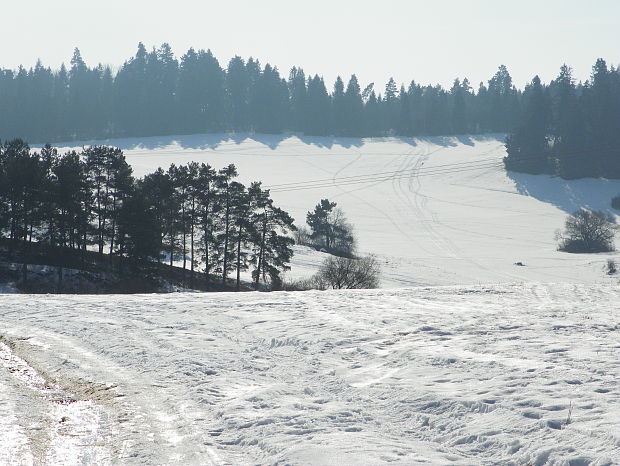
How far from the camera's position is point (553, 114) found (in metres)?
131

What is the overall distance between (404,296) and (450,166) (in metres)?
109

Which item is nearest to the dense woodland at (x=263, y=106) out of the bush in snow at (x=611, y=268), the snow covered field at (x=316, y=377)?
the bush in snow at (x=611, y=268)

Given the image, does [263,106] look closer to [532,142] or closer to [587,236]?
[532,142]

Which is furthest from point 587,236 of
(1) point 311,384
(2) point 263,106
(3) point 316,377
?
(2) point 263,106

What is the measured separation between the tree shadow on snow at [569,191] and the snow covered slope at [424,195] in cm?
19

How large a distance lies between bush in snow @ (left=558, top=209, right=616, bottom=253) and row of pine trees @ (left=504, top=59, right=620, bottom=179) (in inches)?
1532

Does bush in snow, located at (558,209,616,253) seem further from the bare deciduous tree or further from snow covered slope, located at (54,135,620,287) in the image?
the bare deciduous tree

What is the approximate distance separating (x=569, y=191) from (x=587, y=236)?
112 ft

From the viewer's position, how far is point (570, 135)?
126 m

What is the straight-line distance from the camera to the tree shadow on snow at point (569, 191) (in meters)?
106

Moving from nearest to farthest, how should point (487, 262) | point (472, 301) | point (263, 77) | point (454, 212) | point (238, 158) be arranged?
point (472, 301) < point (487, 262) < point (454, 212) < point (238, 158) < point (263, 77)

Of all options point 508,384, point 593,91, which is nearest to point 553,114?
point 593,91

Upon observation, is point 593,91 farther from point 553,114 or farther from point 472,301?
point 472,301

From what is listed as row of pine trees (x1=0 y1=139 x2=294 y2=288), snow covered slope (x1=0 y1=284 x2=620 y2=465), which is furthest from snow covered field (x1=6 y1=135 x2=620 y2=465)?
row of pine trees (x1=0 y1=139 x2=294 y2=288)
